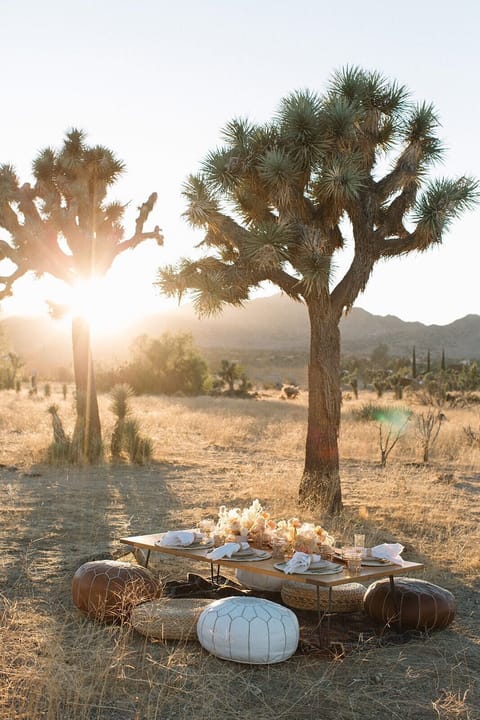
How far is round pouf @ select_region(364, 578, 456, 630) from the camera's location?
5355 mm

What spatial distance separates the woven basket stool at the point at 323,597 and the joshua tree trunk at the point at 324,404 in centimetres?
373

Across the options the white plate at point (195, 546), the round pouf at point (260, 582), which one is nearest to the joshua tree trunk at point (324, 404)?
the round pouf at point (260, 582)

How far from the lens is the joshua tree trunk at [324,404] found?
9.84 m

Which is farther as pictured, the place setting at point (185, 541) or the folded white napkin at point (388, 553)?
the place setting at point (185, 541)

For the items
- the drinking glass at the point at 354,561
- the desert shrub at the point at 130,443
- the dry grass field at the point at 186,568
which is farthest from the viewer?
the desert shrub at the point at 130,443

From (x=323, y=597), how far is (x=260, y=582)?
0.70 metres

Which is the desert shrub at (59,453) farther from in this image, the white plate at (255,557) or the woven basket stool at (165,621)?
the woven basket stool at (165,621)

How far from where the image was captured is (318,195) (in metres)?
10.1

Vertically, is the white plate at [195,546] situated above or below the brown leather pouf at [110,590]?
above

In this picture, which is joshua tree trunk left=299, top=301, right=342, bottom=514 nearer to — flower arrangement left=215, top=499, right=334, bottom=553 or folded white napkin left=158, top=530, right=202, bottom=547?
flower arrangement left=215, top=499, right=334, bottom=553

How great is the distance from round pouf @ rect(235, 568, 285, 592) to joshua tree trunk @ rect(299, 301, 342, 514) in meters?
3.46

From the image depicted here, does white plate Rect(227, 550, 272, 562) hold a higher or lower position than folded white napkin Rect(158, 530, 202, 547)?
lower

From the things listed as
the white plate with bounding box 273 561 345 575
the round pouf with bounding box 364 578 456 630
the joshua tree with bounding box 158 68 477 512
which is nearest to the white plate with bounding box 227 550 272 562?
the white plate with bounding box 273 561 345 575

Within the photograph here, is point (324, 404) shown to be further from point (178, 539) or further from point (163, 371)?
point (163, 371)
